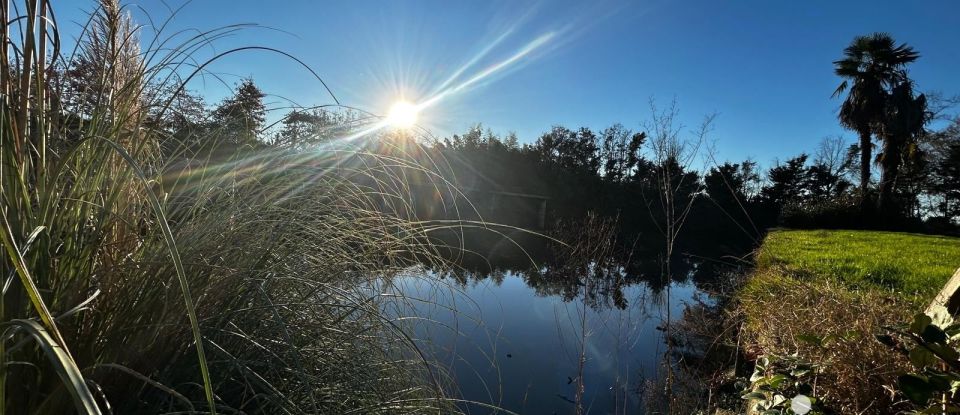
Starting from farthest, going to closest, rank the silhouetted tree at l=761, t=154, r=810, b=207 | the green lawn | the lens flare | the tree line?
1. the silhouetted tree at l=761, t=154, r=810, b=207
2. the tree line
3. the green lawn
4. the lens flare

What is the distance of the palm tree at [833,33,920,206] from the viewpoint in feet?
63.3

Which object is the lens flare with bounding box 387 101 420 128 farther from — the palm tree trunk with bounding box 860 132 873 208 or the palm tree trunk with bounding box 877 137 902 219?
the palm tree trunk with bounding box 860 132 873 208

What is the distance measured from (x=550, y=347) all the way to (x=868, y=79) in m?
23.7

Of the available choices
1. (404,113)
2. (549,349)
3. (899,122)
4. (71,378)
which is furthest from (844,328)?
(899,122)

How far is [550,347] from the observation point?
14.8ft

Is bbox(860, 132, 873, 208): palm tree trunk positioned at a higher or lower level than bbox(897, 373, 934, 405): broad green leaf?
higher

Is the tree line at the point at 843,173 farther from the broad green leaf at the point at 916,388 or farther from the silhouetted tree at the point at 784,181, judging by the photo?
the broad green leaf at the point at 916,388

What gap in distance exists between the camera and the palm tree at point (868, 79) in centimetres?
1928

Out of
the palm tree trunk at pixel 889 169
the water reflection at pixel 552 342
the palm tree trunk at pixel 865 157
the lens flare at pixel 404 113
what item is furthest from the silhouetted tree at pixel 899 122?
the lens flare at pixel 404 113

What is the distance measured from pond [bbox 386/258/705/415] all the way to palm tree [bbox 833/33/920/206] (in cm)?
2004

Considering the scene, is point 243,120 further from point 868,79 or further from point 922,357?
point 868,79

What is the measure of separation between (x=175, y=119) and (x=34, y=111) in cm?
80

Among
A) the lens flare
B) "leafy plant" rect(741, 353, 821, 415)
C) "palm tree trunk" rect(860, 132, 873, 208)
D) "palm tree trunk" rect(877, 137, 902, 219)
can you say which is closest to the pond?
the lens flare

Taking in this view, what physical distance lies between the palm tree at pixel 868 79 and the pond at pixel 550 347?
65.8ft
